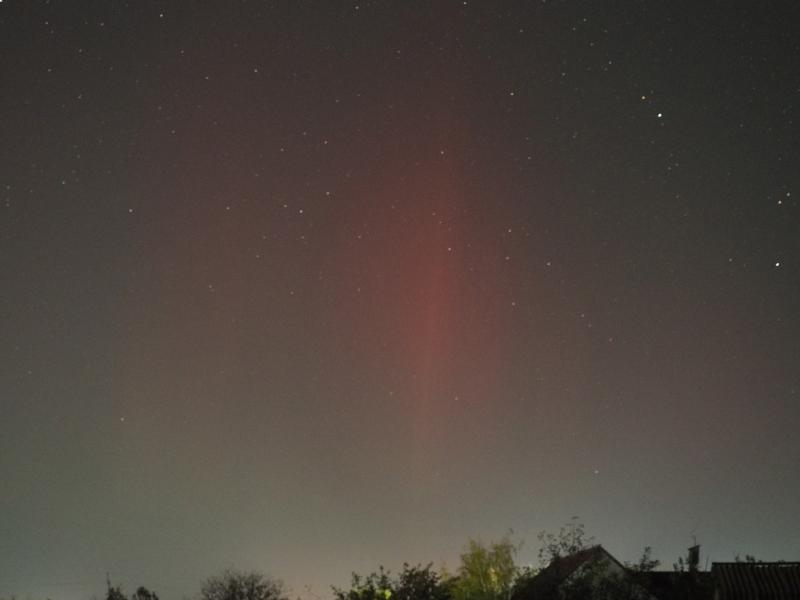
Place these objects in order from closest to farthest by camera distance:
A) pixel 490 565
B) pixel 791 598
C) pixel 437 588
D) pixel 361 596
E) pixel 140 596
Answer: pixel 361 596 < pixel 437 588 < pixel 791 598 < pixel 490 565 < pixel 140 596

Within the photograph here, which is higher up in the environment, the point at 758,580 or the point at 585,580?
the point at 585,580

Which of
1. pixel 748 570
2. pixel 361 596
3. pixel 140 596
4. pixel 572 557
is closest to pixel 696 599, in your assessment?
pixel 748 570

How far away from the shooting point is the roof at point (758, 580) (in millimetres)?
36094

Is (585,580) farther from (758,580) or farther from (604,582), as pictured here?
Answer: (758,580)

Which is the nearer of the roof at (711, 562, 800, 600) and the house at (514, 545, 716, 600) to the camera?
the house at (514, 545, 716, 600)

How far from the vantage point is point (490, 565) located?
4822cm

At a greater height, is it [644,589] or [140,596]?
[140,596]

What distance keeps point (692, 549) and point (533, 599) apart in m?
11.6

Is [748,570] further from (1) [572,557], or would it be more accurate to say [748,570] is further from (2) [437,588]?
(2) [437,588]

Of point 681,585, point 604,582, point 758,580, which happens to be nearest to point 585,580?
point 604,582

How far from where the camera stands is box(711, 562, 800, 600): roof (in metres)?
36.1

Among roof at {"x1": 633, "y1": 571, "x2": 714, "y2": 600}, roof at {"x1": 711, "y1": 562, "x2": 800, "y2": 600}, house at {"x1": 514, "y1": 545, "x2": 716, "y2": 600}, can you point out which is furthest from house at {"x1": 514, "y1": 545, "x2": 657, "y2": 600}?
roof at {"x1": 711, "y1": 562, "x2": 800, "y2": 600}

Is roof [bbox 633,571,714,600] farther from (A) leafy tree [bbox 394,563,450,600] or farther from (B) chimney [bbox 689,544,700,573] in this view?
(A) leafy tree [bbox 394,563,450,600]

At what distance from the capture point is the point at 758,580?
122 feet
